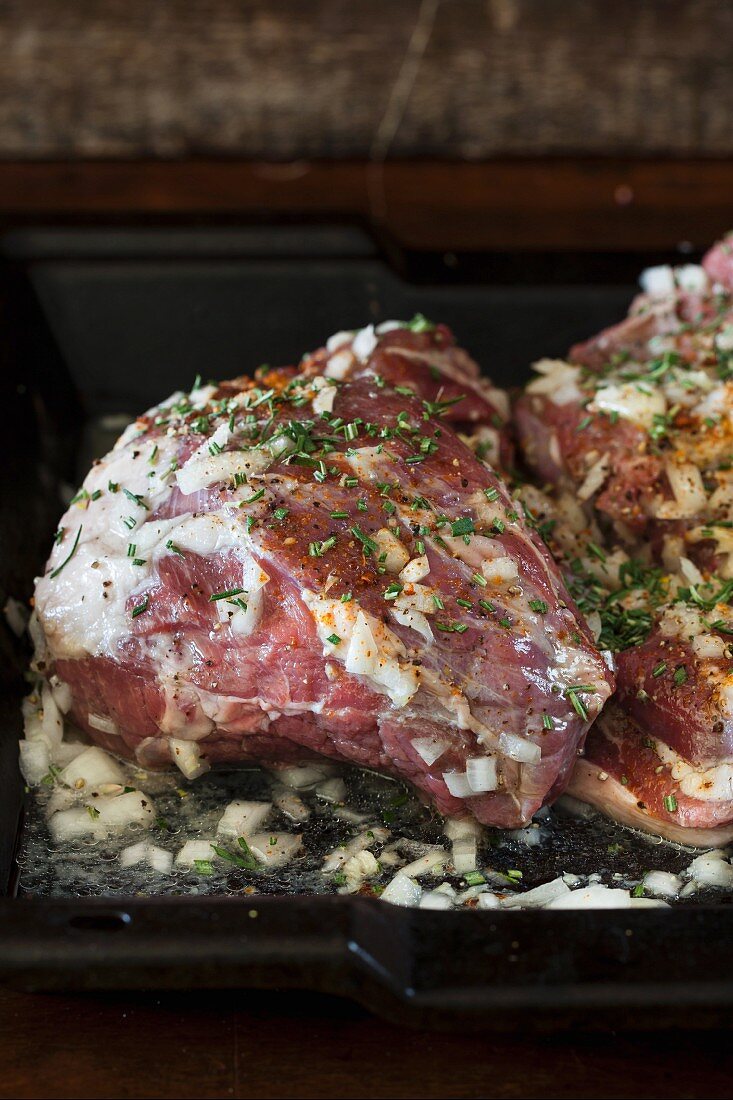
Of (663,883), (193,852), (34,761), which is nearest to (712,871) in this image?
(663,883)

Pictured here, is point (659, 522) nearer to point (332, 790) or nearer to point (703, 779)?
point (703, 779)

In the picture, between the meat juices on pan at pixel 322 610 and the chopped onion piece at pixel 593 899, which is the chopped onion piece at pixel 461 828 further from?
the chopped onion piece at pixel 593 899

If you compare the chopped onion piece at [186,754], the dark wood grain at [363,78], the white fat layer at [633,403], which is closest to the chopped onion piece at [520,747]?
the chopped onion piece at [186,754]

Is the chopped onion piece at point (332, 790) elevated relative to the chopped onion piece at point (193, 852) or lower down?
elevated

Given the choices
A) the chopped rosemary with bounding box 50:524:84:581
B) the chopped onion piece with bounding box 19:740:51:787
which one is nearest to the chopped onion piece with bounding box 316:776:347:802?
the chopped onion piece with bounding box 19:740:51:787

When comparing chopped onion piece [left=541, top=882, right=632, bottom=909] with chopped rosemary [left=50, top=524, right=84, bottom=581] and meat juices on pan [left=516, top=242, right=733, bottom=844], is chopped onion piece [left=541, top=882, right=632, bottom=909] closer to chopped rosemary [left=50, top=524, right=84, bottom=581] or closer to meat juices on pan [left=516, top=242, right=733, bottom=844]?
meat juices on pan [left=516, top=242, right=733, bottom=844]

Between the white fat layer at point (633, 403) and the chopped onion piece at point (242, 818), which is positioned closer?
the chopped onion piece at point (242, 818)

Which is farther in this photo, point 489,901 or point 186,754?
point 186,754
